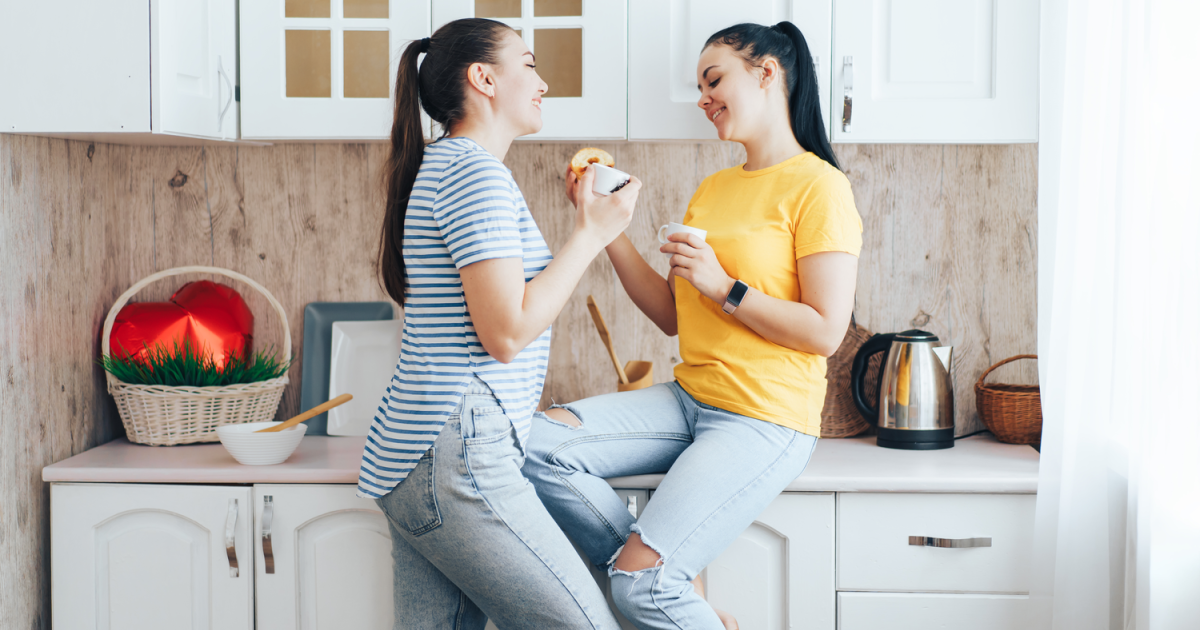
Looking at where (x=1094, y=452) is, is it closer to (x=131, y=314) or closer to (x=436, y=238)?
(x=436, y=238)

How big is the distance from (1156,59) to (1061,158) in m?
0.25

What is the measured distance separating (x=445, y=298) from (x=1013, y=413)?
1.29 meters

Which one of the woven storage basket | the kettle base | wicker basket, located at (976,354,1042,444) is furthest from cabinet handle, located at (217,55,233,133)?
wicker basket, located at (976,354,1042,444)

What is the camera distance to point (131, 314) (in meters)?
1.92

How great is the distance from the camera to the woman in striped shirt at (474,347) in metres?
1.21

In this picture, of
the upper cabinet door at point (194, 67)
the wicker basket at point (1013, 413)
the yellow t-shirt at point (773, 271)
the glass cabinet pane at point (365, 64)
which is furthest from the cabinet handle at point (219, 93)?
the wicker basket at point (1013, 413)

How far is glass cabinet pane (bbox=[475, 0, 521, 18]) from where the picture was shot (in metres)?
1.71

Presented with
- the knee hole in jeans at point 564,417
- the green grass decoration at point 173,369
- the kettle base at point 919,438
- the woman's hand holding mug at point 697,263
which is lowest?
the kettle base at point 919,438

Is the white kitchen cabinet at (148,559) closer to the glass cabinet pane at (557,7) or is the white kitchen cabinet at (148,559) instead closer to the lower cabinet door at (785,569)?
the lower cabinet door at (785,569)

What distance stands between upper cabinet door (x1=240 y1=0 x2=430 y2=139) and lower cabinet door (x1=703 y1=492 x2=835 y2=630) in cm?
105

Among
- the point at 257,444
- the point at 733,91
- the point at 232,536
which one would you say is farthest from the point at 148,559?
the point at 733,91

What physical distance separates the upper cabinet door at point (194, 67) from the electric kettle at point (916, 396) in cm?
144

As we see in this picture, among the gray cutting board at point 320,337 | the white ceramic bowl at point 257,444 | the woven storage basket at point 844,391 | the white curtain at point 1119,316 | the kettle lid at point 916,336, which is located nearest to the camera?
the white curtain at point 1119,316

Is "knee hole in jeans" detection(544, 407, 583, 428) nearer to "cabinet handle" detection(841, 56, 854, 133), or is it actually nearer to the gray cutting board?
the gray cutting board
